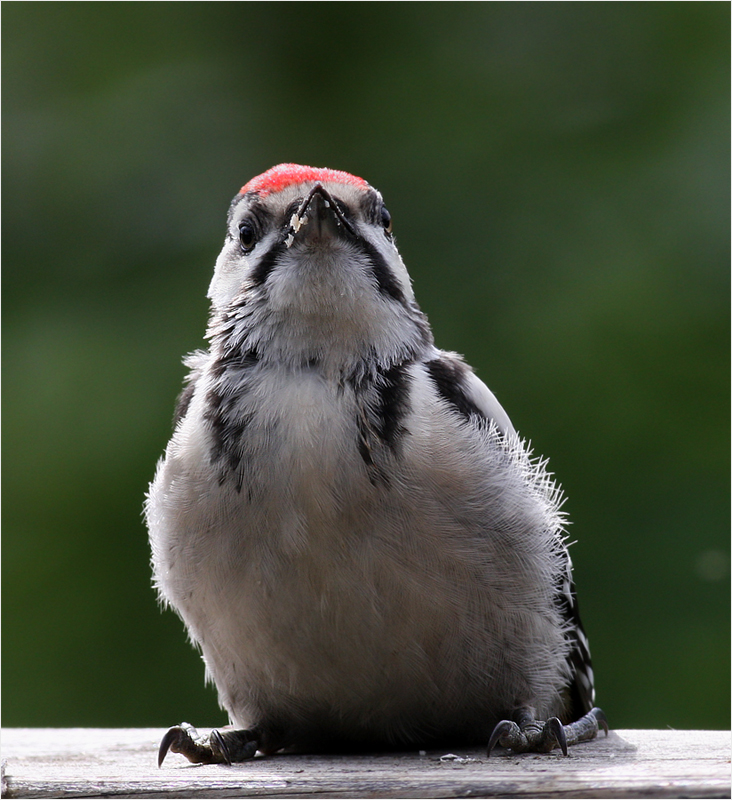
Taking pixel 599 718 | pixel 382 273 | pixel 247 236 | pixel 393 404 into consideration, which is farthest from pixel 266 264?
pixel 599 718

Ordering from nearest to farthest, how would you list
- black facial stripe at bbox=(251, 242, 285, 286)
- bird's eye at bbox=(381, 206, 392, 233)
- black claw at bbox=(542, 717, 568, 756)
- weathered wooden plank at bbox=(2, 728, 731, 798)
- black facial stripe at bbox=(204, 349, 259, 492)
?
1. weathered wooden plank at bbox=(2, 728, 731, 798)
2. black claw at bbox=(542, 717, 568, 756)
3. black facial stripe at bbox=(204, 349, 259, 492)
4. black facial stripe at bbox=(251, 242, 285, 286)
5. bird's eye at bbox=(381, 206, 392, 233)

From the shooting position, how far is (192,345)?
5.00 m

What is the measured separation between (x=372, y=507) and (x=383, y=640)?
0.34 m

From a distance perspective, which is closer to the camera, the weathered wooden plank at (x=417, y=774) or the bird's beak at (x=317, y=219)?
the weathered wooden plank at (x=417, y=774)

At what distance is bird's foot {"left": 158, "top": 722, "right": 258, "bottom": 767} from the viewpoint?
8.54 feet

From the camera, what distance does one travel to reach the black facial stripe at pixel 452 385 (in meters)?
2.74

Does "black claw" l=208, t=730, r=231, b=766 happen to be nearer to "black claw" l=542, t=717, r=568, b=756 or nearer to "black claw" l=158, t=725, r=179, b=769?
"black claw" l=158, t=725, r=179, b=769

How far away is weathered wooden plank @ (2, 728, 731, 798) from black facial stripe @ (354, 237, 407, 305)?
123 cm

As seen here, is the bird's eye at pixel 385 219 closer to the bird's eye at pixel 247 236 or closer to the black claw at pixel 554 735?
the bird's eye at pixel 247 236

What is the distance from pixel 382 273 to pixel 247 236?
16.5 inches

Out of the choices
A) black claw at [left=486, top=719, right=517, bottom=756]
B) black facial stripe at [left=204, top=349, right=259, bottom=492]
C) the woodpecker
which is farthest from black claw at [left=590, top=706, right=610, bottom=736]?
black facial stripe at [left=204, top=349, right=259, bottom=492]

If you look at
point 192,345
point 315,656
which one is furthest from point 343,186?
point 192,345

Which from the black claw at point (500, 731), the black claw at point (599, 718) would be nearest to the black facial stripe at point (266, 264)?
the black claw at point (500, 731)

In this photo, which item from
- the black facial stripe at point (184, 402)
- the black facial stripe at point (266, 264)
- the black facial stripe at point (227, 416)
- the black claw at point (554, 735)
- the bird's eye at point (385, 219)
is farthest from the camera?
the bird's eye at point (385, 219)
